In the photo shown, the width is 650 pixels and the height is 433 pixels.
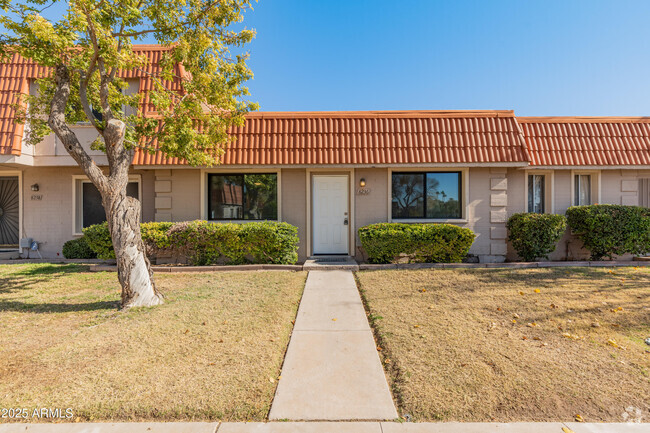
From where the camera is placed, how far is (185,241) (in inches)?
320

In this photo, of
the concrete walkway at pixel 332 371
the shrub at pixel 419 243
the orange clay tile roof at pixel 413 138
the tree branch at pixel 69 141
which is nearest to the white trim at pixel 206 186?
the orange clay tile roof at pixel 413 138

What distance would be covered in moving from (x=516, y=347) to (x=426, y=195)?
6.02 metres

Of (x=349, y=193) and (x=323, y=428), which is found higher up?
(x=349, y=193)

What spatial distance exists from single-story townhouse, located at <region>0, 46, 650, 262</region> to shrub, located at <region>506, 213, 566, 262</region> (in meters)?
0.61

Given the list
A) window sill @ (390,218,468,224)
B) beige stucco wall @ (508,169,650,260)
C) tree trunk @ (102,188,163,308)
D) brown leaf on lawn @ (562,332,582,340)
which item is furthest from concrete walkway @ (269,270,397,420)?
beige stucco wall @ (508,169,650,260)

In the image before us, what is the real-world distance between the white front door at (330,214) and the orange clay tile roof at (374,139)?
35.1 inches

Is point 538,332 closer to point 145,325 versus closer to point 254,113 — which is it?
point 145,325

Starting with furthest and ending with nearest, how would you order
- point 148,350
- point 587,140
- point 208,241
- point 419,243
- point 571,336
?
point 587,140, point 208,241, point 419,243, point 571,336, point 148,350

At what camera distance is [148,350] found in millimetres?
3643

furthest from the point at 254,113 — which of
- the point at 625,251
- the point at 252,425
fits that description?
the point at 625,251

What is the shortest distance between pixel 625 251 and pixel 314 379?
384 inches

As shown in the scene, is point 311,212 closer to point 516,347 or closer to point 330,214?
point 330,214

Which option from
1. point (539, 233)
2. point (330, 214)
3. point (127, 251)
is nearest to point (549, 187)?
point (539, 233)

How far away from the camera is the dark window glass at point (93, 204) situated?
32.9ft
